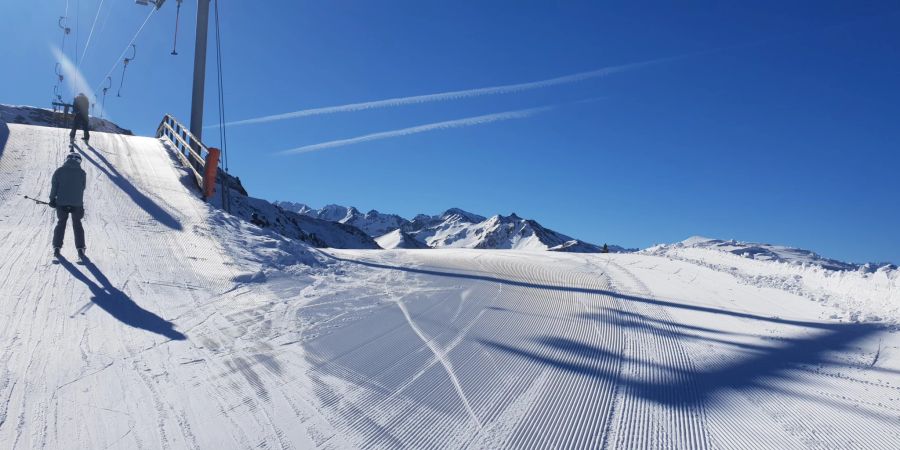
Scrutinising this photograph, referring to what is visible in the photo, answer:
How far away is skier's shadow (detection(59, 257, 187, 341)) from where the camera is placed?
195 inches

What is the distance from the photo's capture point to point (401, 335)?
5.44 metres

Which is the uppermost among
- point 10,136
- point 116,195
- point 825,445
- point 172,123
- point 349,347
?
point 172,123

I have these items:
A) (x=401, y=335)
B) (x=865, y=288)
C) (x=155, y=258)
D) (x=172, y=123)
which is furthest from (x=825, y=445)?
(x=172, y=123)

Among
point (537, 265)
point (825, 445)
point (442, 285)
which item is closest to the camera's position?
point (825, 445)

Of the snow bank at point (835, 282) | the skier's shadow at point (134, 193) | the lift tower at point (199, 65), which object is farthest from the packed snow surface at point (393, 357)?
the lift tower at point (199, 65)

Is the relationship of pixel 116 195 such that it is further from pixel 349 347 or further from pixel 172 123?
pixel 172 123

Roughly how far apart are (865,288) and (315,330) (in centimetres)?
836

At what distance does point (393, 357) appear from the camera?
4.74 metres

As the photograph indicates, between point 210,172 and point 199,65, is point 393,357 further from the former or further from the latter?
point 199,65

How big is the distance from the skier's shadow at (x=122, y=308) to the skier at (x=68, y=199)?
0.74 m

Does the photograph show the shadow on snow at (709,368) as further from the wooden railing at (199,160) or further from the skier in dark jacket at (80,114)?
the skier in dark jacket at (80,114)

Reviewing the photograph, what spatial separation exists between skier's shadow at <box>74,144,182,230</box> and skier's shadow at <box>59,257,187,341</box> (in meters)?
3.69

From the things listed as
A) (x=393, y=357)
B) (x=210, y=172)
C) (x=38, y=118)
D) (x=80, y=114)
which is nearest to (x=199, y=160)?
(x=210, y=172)

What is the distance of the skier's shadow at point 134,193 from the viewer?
1033cm
